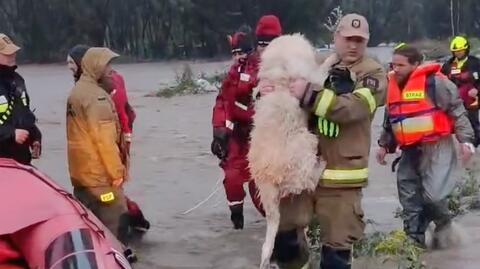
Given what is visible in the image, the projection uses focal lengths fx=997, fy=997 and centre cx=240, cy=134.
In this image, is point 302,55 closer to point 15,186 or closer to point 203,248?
point 15,186

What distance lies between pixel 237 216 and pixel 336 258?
3.12 metres

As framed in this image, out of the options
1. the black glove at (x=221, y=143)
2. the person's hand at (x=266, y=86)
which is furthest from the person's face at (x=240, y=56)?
the person's hand at (x=266, y=86)

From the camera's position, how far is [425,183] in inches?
306

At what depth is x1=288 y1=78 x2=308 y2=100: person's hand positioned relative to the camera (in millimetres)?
5594

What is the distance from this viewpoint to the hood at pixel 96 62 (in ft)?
23.7

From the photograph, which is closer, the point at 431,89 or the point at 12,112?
the point at 12,112

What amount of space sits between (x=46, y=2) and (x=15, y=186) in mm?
52496

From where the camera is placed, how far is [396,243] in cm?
709

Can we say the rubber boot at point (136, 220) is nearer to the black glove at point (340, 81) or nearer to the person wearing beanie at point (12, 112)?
the person wearing beanie at point (12, 112)

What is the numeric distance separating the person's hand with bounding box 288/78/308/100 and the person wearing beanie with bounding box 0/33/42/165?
2517 mm

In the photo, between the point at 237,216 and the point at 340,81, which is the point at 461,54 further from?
the point at 340,81

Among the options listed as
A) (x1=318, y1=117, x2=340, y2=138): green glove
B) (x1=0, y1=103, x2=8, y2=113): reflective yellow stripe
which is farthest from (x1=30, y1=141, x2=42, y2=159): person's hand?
(x1=318, y1=117, x2=340, y2=138): green glove

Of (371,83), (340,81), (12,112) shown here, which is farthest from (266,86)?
(12,112)

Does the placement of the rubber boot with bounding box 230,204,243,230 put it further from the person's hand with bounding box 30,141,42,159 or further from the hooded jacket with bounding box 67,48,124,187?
the person's hand with bounding box 30,141,42,159
